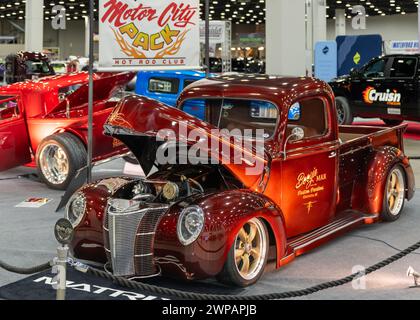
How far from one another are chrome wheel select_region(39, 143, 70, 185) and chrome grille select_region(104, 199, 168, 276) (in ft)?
13.0

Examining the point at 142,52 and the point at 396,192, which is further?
the point at 396,192

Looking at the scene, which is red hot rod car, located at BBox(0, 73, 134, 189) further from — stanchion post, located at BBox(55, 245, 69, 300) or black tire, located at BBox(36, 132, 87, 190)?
stanchion post, located at BBox(55, 245, 69, 300)

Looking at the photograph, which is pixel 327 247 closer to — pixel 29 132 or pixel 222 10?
pixel 29 132

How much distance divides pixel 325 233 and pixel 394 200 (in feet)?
4.92

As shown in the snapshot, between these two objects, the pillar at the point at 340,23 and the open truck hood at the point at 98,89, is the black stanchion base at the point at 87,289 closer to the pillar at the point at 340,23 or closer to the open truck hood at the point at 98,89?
the open truck hood at the point at 98,89

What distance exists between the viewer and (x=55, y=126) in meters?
8.65

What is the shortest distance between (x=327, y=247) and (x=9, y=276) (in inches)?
99.7

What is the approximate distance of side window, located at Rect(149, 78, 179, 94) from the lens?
12.0 metres

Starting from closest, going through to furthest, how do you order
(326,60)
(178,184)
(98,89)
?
(178,184) → (98,89) → (326,60)

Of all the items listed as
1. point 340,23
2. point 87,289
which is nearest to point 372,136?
point 87,289

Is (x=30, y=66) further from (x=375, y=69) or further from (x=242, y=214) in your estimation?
(x=242, y=214)

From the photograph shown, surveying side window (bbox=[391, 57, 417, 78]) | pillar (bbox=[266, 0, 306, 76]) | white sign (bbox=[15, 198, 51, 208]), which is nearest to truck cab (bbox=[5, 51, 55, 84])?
pillar (bbox=[266, 0, 306, 76])

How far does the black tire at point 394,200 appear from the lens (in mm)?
6363
